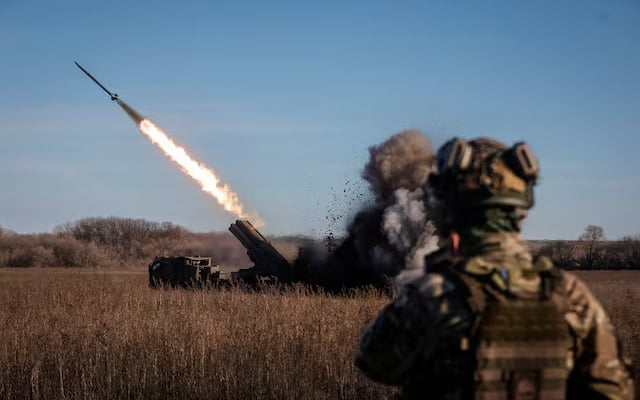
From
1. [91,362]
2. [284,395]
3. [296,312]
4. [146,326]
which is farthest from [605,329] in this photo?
[296,312]

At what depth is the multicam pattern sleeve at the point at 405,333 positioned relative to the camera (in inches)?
117

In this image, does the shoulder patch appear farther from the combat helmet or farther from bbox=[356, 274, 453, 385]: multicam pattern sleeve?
the combat helmet

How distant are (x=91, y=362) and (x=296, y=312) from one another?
14.3ft

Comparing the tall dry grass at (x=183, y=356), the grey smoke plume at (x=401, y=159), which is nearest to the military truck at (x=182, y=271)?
the grey smoke plume at (x=401, y=159)

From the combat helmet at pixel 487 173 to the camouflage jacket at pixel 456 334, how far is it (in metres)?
0.17

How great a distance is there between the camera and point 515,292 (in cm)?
296

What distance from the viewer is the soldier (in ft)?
9.55

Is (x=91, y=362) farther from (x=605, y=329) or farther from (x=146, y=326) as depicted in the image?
(x=605, y=329)

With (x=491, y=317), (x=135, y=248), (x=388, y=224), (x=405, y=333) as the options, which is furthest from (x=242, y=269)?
(x=135, y=248)

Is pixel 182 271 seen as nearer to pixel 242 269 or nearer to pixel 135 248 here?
pixel 242 269

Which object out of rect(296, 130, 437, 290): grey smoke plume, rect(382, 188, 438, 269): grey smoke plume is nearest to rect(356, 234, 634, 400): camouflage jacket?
rect(296, 130, 437, 290): grey smoke plume

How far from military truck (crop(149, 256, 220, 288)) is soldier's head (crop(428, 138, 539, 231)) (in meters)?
25.5

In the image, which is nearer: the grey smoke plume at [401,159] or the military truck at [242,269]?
the grey smoke plume at [401,159]

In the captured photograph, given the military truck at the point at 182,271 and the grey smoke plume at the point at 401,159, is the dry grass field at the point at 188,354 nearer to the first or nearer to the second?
the grey smoke plume at the point at 401,159
